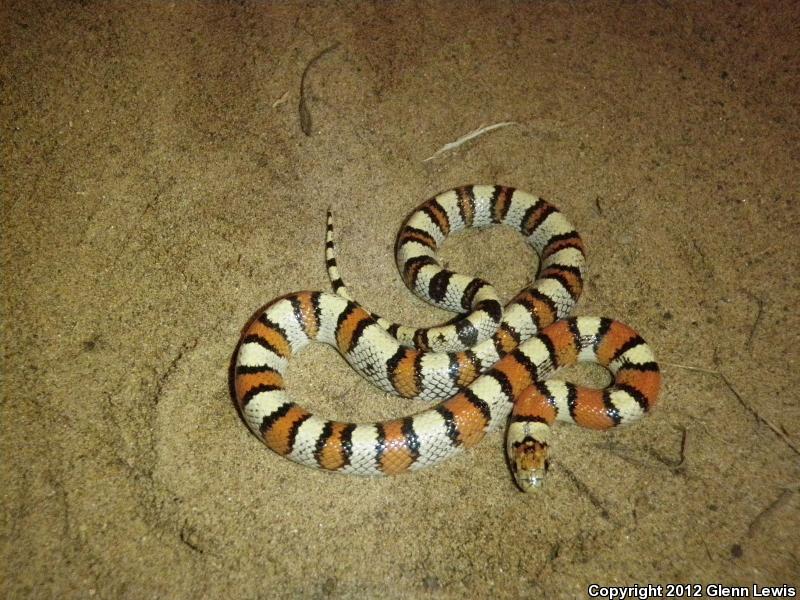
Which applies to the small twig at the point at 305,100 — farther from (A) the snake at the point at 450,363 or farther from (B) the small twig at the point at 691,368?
(B) the small twig at the point at 691,368

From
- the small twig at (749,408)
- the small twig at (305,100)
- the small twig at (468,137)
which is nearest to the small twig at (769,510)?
the small twig at (749,408)

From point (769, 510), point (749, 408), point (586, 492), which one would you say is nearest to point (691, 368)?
point (749, 408)

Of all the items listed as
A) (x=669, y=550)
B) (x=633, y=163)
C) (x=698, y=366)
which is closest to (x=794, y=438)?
(x=698, y=366)

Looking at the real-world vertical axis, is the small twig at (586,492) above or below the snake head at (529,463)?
below

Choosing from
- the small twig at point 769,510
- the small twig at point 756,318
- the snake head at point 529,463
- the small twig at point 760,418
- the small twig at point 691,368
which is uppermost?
the small twig at point 756,318

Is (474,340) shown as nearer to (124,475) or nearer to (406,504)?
(406,504)

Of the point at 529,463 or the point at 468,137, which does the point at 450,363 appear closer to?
the point at 529,463
